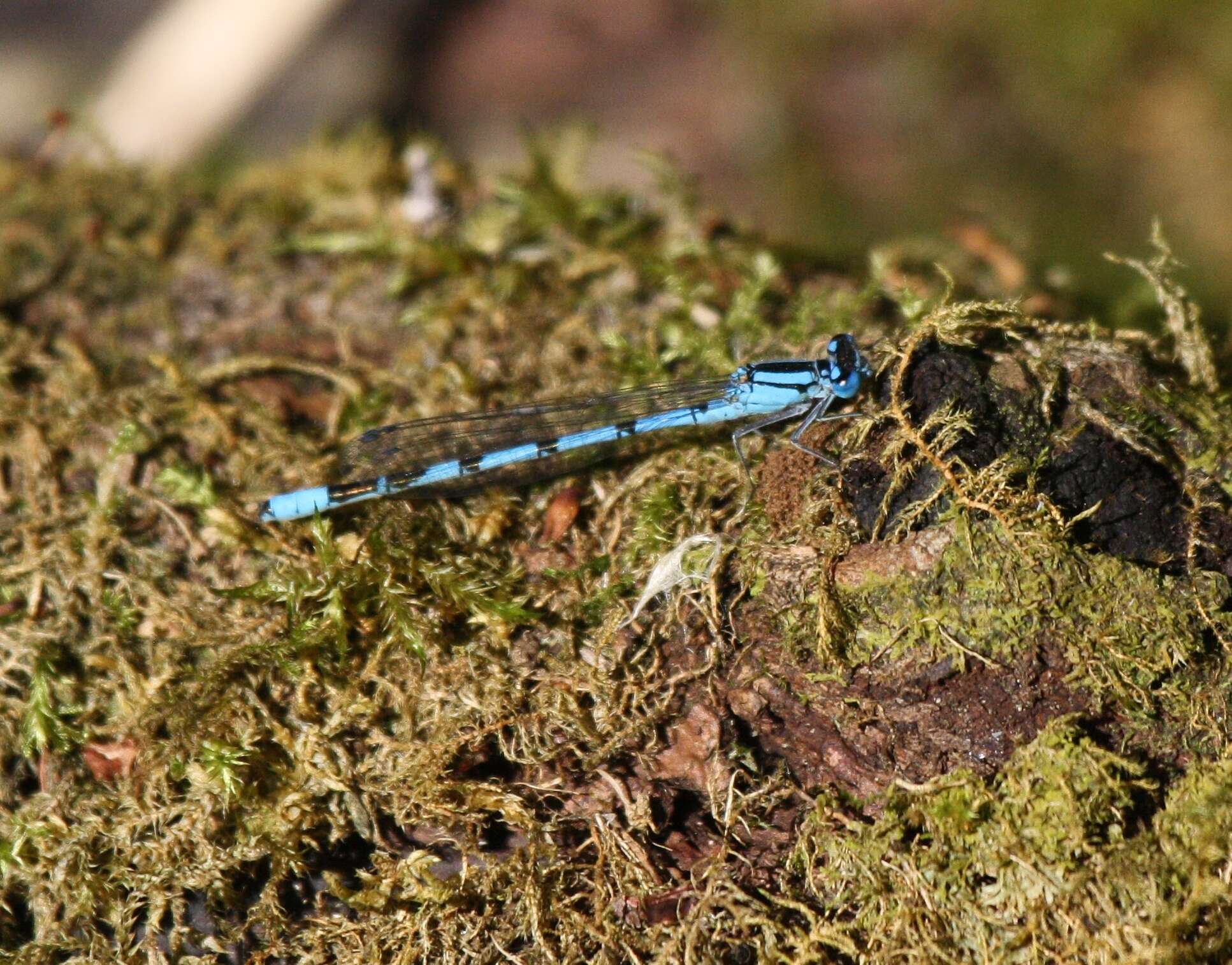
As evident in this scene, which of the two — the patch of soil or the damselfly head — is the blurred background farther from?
the patch of soil

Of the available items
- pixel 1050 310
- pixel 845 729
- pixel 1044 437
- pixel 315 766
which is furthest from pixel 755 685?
pixel 1050 310

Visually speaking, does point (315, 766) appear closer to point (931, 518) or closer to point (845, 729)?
point (845, 729)

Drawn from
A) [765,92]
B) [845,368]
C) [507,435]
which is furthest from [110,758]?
[765,92]

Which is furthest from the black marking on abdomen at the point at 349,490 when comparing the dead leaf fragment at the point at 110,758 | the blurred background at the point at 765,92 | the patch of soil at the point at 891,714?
the blurred background at the point at 765,92

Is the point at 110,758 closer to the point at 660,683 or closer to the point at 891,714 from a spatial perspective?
the point at 660,683

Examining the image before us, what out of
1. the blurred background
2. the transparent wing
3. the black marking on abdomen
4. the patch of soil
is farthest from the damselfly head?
the blurred background

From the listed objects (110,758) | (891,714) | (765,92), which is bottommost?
A: (891,714)
